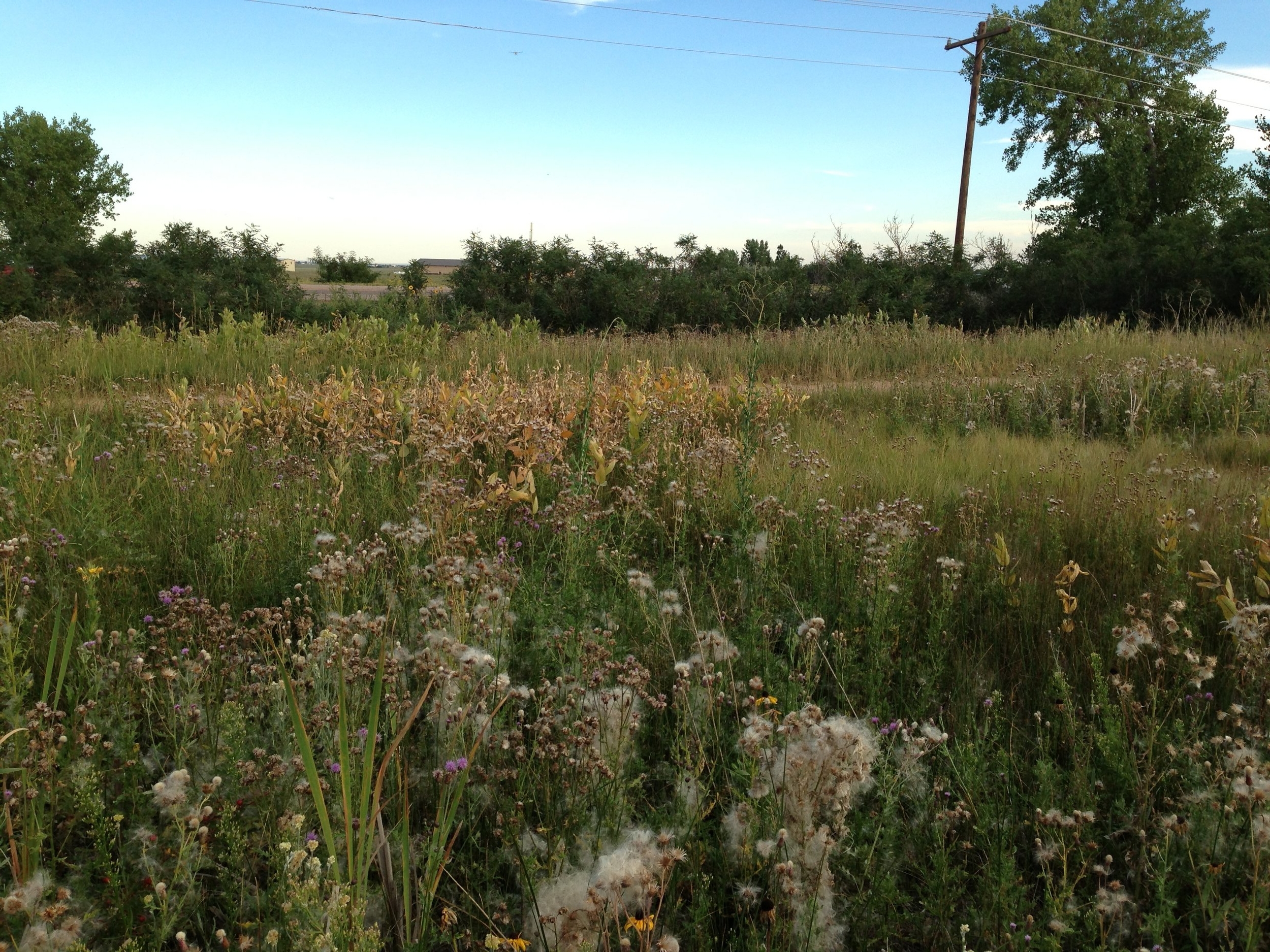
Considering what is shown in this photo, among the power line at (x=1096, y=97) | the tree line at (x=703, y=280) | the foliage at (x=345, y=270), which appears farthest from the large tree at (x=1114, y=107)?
the foliage at (x=345, y=270)

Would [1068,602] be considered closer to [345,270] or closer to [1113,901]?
[1113,901]

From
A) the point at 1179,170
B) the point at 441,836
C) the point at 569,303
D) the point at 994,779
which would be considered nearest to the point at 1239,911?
the point at 994,779

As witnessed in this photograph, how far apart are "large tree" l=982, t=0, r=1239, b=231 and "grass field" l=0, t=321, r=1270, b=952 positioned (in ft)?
115

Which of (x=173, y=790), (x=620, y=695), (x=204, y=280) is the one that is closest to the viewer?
(x=173, y=790)

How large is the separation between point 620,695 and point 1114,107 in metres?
42.2

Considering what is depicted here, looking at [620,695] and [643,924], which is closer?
[643,924]

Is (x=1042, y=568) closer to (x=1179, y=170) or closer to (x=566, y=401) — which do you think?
(x=566, y=401)

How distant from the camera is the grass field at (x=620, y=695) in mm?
1796

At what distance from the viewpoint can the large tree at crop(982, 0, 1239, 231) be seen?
3431 centimetres

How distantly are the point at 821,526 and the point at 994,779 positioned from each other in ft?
4.81

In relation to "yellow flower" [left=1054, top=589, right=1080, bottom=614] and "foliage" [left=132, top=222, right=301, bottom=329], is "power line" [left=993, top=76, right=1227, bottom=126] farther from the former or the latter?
"yellow flower" [left=1054, top=589, right=1080, bottom=614]

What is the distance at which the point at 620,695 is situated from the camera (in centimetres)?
225

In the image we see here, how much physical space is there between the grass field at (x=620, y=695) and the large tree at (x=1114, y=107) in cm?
3511

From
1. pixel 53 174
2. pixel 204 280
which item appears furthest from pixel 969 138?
pixel 53 174
